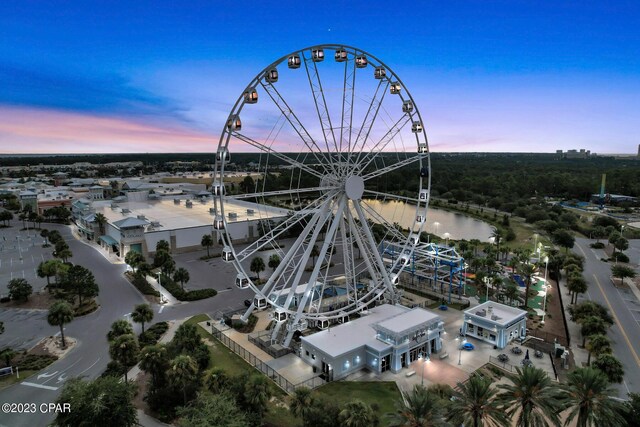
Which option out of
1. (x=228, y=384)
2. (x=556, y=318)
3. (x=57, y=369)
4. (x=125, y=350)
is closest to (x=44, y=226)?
(x=57, y=369)

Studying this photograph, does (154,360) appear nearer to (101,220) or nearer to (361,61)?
(361,61)

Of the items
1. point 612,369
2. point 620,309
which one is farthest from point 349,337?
point 620,309

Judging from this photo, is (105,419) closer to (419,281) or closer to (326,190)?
(326,190)

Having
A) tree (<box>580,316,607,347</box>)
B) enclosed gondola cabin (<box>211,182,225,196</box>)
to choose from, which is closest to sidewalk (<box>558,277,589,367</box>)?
tree (<box>580,316,607,347</box>)

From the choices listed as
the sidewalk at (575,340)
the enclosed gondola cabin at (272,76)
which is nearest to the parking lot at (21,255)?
the enclosed gondola cabin at (272,76)

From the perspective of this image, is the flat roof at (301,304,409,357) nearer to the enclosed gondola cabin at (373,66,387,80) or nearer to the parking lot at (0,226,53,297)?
the enclosed gondola cabin at (373,66,387,80)

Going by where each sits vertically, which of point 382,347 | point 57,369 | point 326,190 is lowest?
point 57,369
